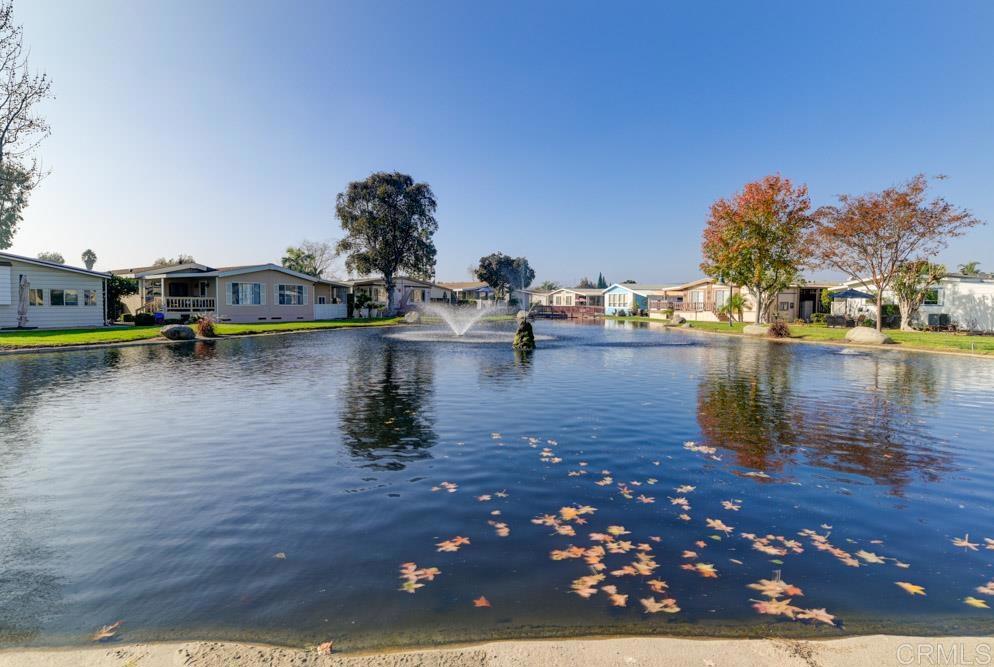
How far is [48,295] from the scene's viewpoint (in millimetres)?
36125

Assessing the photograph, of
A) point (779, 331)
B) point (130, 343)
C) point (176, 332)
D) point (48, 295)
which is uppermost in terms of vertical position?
point (48, 295)

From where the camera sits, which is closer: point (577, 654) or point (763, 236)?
point (577, 654)

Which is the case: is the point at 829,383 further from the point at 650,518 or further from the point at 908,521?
the point at 650,518

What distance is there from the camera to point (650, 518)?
627cm

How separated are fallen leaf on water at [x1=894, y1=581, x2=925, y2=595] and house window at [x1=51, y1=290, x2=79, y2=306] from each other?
156 ft

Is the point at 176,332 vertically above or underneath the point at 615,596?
above

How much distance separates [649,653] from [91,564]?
531cm

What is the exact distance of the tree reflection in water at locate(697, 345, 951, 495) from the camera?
8.76 metres

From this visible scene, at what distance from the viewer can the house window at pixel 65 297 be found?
36.6 metres

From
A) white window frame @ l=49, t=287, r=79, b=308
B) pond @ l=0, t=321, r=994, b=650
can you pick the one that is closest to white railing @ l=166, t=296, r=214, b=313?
white window frame @ l=49, t=287, r=79, b=308

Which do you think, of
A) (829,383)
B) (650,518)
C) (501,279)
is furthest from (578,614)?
(501,279)

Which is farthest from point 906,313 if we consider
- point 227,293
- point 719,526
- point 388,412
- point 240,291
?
point 227,293

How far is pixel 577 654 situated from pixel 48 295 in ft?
150

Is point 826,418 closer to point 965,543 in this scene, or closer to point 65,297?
point 965,543
